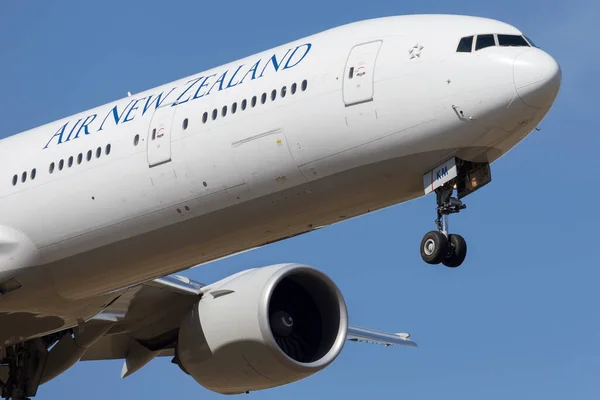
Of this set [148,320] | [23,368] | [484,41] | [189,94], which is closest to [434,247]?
[484,41]

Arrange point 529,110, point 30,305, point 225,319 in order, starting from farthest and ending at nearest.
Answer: point 225,319 < point 30,305 < point 529,110

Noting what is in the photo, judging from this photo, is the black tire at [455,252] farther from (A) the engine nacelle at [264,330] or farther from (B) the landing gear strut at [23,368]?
(B) the landing gear strut at [23,368]

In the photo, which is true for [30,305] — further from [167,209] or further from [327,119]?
[327,119]

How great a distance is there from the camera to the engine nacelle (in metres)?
31.3

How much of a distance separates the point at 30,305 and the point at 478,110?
9281mm

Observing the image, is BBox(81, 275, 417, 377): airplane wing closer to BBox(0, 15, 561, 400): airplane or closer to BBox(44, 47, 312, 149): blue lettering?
BBox(0, 15, 561, 400): airplane

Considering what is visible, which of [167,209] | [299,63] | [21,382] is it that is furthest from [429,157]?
[21,382]

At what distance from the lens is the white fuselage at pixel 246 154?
2523cm

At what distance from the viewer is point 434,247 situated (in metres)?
25.2

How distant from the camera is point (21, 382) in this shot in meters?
31.9

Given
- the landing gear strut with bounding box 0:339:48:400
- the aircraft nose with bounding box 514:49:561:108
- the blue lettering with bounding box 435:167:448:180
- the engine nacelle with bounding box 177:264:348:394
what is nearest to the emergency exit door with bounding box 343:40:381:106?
the blue lettering with bounding box 435:167:448:180

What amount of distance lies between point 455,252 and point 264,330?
6.70 m

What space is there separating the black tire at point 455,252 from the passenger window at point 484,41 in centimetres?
303

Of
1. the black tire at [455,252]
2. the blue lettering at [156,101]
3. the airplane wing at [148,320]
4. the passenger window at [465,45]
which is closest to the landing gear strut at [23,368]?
the airplane wing at [148,320]
